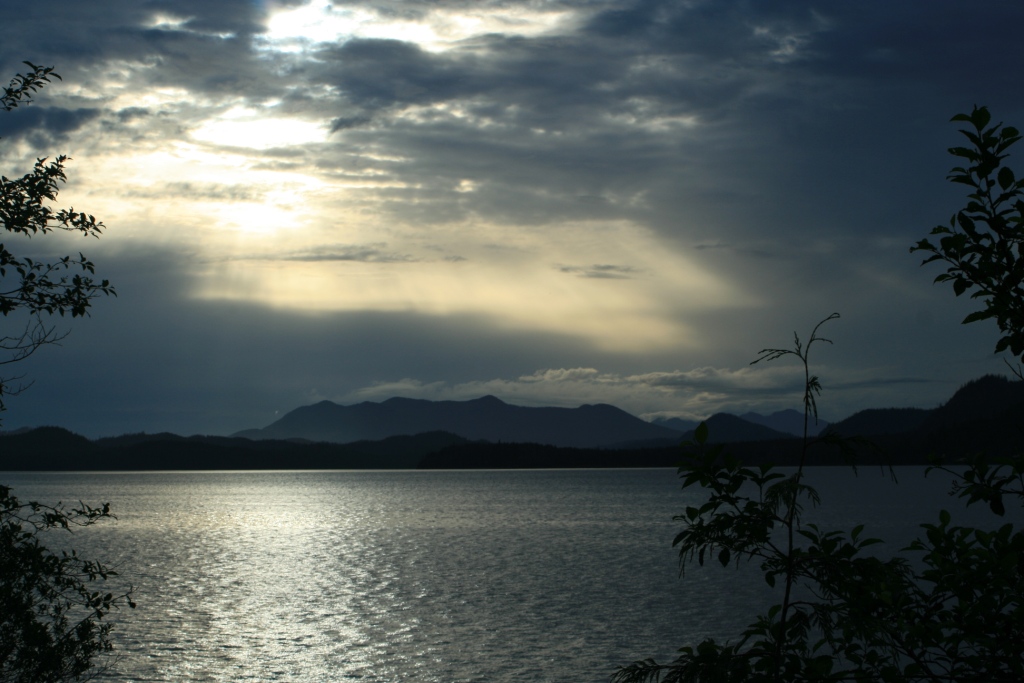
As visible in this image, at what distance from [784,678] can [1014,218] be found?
4.66m

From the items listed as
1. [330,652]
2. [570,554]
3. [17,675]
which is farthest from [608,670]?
[570,554]

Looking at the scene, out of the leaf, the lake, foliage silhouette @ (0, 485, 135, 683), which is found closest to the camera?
the leaf

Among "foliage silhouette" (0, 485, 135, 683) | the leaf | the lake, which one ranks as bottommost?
the lake

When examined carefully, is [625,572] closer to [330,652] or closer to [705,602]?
[705,602]

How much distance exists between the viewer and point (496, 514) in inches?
6078

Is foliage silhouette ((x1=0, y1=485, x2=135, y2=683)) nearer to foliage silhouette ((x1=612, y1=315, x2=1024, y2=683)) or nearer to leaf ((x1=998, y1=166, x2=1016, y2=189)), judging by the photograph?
foliage silhouette ((x1=612, y1=315, x2=1024, y2=683))

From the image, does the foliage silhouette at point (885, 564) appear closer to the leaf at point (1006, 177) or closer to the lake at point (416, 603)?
the leaf at point (1006, 177)

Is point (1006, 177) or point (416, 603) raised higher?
point (1006, 177)

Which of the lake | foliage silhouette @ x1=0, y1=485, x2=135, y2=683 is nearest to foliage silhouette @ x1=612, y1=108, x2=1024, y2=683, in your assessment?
foliage silhouette @ x1=0, y1=485, x2=135, y2=683

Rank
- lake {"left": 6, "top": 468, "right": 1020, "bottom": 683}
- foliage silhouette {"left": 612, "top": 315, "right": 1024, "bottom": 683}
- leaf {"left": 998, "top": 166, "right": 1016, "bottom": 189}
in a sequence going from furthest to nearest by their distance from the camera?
lake {"left": 6, "top": 468, "right": 1020, "bottom": 683}, leaf {"left": 998, "top": 166, "right": 1016, "bottom": 189}, foliage silhouette {"left": 612, "top": 315, "right": 1024, "bottom": 683}

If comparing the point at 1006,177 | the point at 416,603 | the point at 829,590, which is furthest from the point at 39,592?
the point at 416,603

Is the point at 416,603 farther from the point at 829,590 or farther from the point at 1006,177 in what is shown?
the point at 1006,177

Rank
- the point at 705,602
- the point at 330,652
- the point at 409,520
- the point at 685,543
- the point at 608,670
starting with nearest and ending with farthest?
the point at 685,543 < the point at 608,670 < the point at 330,652 < the point at 705,602 < the point at 409,520

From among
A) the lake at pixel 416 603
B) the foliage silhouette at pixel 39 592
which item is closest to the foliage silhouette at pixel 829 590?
the foliage silhouette at pixel 39 592
